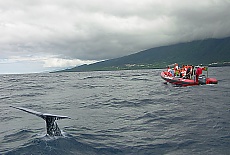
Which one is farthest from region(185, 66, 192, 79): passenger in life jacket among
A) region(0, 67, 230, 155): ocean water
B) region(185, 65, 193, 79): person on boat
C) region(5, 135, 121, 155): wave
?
region(5, 135, 121, 155): wave

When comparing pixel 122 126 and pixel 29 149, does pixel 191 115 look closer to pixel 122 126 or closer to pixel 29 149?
pixel 122 126

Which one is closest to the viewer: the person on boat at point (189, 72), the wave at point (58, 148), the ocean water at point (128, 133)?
the wave at point (58, 148)

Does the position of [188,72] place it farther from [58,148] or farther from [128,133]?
[58,148]

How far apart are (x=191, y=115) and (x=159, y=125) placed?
130 inches

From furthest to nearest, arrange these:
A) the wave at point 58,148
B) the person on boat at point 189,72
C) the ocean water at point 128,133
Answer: the person on boat at point 189,72 → the ocean water at point 128,133 → the wave at point 58,148

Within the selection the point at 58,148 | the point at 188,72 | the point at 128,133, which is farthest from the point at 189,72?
the point at 58,148

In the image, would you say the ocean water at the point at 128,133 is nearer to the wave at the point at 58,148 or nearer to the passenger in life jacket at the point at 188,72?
the wave at the point at 58,148

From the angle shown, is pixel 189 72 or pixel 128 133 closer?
pixel 128 133

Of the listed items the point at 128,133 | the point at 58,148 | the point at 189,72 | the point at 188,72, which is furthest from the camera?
the point at 188,72

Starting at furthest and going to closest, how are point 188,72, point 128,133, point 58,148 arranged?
point 188,72 → point 128,133 → point 58,148

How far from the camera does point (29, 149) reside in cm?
959

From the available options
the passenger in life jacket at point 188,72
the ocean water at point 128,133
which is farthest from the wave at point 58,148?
the passenger in life jacket at point 188,72

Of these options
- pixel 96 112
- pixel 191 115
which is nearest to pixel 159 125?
pixel 191 115

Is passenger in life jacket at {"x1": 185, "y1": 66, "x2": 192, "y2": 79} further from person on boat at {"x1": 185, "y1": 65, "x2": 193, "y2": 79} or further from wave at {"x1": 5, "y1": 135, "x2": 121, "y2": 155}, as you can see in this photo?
wave at {"x1": 5, "y1": 135, "x2": 121, "y2": 155}
